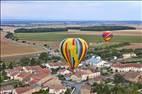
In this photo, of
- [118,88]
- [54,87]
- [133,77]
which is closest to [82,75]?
[133,77]

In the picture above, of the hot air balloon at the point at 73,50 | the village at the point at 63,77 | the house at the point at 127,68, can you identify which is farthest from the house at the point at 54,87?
the house at the point at 127,68

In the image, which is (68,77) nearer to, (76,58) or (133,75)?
(133,75)

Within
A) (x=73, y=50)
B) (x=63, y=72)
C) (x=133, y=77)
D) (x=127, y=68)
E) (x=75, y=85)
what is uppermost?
→ (x=73, y=50)

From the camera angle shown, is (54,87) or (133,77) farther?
(133,77)

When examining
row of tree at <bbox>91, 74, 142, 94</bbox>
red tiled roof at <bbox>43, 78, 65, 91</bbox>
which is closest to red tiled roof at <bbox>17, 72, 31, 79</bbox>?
red tiled roof at <bbox>43, 78, 65, 91</bbox>

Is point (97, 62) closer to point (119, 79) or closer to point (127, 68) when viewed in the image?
point (127, 68)

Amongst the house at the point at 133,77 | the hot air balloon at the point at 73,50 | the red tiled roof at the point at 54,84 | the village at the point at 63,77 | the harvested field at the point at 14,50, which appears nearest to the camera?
the hot air balloon at the point at 73,50

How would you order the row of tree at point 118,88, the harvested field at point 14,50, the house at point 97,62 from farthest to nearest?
the harvested field at point 14,50
the house at point 97,62
the row of tree at point 118,88

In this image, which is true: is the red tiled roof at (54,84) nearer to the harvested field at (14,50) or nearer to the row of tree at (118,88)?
the row of tree at (118,88)

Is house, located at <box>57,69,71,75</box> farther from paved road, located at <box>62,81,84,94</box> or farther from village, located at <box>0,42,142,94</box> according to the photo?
paved road, located at <box>62,81,84,94</box>

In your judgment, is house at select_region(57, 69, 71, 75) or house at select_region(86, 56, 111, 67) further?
A: house at select_region(86, 56, 111, 67)

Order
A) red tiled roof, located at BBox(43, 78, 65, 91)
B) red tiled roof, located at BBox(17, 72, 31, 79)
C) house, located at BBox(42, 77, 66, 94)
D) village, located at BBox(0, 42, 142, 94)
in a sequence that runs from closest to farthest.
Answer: house, located at BBox(42, 77, 66, 94) → village, located at BBox(0, 42, 142, 94) → red tiled roof, located at BBox(43, 78, 65, 91) → red tiled roof, located at BBox(17, 72, 31, 79)
